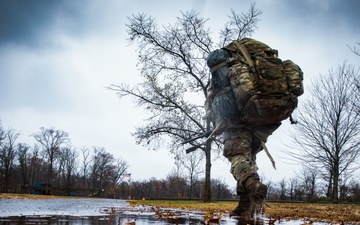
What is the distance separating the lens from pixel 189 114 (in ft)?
57.6

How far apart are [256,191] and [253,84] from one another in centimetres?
130

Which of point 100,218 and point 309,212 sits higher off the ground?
point 100,218

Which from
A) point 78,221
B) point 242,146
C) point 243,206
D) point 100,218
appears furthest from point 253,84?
point 78,221

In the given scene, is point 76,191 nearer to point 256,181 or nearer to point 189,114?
point 189,114

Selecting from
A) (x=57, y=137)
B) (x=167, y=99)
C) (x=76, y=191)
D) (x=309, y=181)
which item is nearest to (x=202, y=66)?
(x=167, y=99)

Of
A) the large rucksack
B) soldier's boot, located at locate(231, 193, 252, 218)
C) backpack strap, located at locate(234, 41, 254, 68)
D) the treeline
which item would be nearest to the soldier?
soldier's boot, located at locate(231, 193, 252, 218)

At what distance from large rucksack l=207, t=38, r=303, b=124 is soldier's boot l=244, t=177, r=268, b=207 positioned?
2.94 ft

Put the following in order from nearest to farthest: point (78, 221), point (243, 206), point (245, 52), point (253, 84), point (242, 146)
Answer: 1. point (78, 221)
2. point (253, 84)
3. point (242, 146)
4. point (245, 52)
5. point (243, 206)

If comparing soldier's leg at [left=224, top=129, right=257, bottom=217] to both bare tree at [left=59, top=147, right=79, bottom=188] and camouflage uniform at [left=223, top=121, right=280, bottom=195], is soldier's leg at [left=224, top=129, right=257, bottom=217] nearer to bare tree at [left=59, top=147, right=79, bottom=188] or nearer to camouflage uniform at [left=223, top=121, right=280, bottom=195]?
camouflage uniform at [left=223, top=121, right=280, bottom=195]

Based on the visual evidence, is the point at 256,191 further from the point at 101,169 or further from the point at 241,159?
the point at 101,169

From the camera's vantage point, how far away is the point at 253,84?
418 centimetres

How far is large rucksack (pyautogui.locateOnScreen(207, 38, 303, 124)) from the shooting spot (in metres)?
4.18

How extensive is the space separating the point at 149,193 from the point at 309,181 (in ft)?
137

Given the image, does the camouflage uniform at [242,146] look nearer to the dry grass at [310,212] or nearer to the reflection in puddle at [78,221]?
the dry grass at [310,212]
